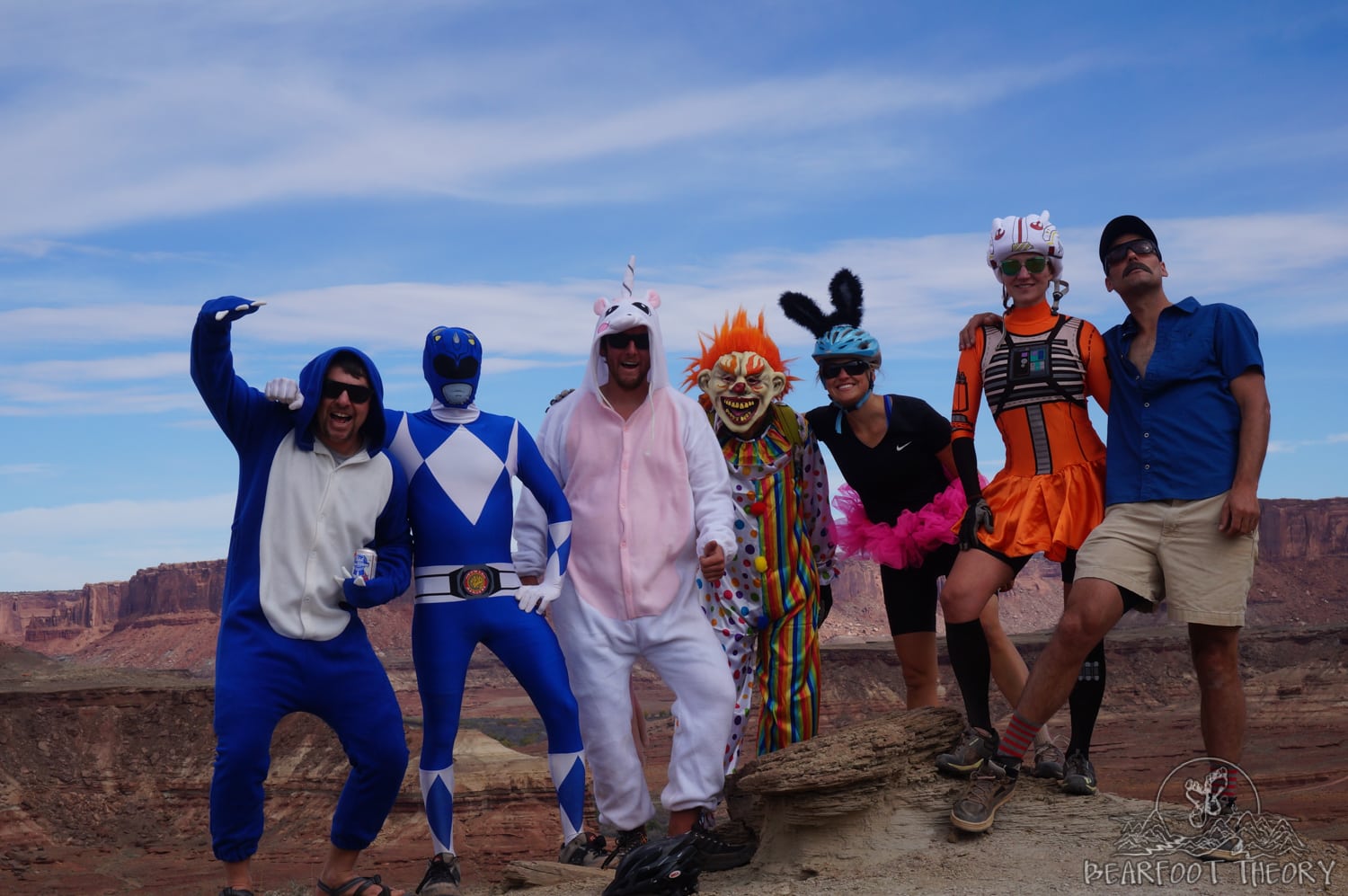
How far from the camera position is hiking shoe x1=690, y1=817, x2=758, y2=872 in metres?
5.81

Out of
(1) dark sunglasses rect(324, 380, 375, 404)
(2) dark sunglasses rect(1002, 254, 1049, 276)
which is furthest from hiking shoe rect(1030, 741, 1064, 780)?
(1) dark sunglasses rect(324, 380, 375, 404)

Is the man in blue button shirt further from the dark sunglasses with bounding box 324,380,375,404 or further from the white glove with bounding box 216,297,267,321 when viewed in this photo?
the white glove with bounding box 216,297,267,321

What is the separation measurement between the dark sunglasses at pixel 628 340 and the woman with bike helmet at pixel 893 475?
954 millimetres

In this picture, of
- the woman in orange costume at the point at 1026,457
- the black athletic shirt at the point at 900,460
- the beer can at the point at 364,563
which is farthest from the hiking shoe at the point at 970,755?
the beer can at the point at 364,563

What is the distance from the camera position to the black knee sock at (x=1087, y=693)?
566cm

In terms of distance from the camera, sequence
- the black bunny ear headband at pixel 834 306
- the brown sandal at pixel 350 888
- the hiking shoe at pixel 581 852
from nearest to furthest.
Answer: the brown sandal at pixel 350 888
the hiking shoe at pixel 581 852
the black bunny ear headband at pixel 834 306

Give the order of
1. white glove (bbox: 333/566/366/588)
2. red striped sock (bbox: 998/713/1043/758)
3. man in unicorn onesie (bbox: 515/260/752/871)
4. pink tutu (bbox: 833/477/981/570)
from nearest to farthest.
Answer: white glove (bbox: 333/566/366/588), red striped sock (bbox: 998/713/1043/758), man in unicorn onesie (bbox: 515/260/752/871), pink tutu (bbox: 833/477/981/570)

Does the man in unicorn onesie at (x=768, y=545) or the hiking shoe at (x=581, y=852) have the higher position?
the man in unicorn onesie at (x=768, y=545)

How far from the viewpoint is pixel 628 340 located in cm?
579

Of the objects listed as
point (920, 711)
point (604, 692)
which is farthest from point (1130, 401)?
point (604, 692)

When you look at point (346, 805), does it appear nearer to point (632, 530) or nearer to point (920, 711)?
point (632, 530)

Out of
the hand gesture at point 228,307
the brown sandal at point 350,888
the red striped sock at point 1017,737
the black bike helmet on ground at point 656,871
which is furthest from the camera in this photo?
the brown sandal at point 350,888

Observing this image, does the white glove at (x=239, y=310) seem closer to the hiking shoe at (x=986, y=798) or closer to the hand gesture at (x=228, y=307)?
the hand gesture at (x=228, y=307)

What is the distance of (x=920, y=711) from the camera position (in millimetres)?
6000
